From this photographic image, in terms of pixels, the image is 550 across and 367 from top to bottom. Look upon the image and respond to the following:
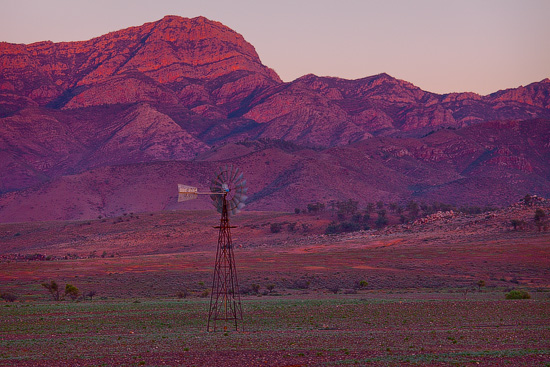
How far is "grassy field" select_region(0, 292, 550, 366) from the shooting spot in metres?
17.6

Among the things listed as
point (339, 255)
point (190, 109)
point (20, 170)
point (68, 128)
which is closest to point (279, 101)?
point (190, 109)

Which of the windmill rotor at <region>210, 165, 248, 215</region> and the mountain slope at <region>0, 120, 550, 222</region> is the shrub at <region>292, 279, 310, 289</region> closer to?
the windmill rotor at <region>210, 165, 248, 215</region>

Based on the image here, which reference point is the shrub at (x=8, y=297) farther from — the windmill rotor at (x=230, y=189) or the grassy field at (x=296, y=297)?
the windmill rotor at (x=230, y=189)

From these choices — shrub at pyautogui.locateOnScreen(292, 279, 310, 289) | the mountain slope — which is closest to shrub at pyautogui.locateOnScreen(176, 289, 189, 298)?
shrub at pyautogui.locateOnScreen(292, 279, 310, 289)

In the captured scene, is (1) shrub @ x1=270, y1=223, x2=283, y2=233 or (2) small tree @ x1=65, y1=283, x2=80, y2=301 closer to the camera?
(2) small tree @ x1=65, y1=283, x2=80, y2=301

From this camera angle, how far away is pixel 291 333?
2305 centimetres

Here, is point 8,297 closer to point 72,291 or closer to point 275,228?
point 72,291

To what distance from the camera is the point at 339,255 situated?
61.1 meters

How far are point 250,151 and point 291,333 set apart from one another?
111 meters

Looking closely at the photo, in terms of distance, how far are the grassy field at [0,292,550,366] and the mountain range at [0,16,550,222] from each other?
2951 inches

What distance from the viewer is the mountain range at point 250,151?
375 feet

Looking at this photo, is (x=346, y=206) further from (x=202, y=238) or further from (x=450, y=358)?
(x=450, y=358)

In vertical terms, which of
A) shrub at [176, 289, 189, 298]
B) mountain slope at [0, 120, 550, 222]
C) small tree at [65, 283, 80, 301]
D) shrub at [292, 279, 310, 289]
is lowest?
shrub at [292, 279, 310, 289]

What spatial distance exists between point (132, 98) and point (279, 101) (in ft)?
144
